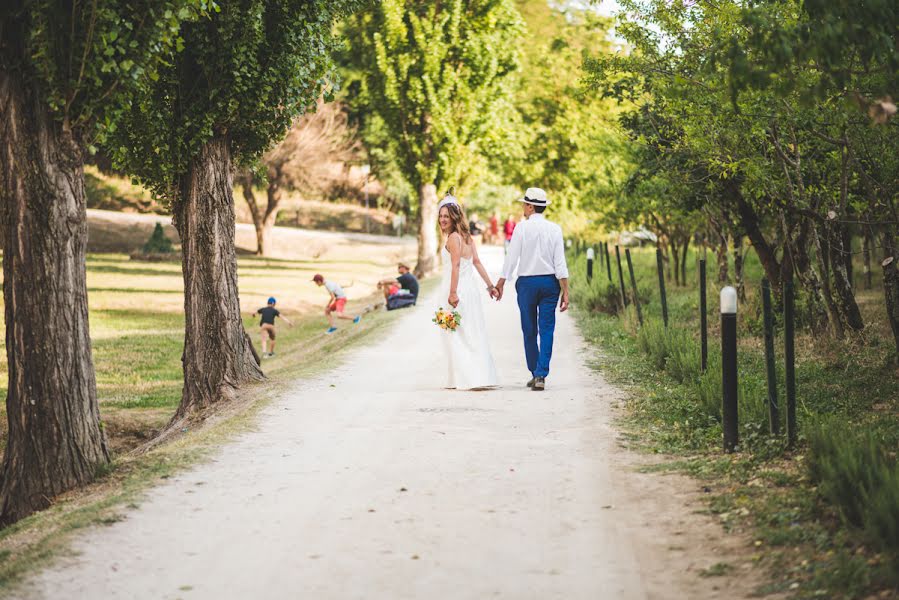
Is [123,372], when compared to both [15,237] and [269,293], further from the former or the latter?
[269,293]

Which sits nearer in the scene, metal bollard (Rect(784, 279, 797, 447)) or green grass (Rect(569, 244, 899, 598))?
green grass (Rect(569, 244, 899, 598))

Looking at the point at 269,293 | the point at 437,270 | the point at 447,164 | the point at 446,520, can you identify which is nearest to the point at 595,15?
the point at 447,164

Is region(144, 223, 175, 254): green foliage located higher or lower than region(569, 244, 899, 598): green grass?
higher

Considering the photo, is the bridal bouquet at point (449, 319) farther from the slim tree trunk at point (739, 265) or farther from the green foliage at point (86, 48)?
the slim tree trunk at point (739, 265)

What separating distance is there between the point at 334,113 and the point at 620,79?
28500mm

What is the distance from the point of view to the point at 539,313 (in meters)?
10.9

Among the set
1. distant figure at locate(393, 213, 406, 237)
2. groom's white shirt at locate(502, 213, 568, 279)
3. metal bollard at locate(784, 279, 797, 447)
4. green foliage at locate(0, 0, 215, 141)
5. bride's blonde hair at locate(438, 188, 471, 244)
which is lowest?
metal bollard at locate(784, 279, 797, 447)

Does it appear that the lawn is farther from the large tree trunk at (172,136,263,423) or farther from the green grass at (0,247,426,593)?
the large tree trunk at (172,136,263,423)

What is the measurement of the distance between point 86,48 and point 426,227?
1044 inches

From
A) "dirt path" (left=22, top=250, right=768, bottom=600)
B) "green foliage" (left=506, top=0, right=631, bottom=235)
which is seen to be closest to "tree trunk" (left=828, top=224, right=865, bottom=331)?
"dirt path" (left=22, top=250, right=768, bottom=600)

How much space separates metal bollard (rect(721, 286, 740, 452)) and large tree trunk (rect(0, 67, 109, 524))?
501cm

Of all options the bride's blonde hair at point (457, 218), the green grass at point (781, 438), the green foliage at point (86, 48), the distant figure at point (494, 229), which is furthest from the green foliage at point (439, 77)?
the green foliage at point (86, 48)

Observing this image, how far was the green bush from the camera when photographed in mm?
4941

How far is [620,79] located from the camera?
1570 cm
